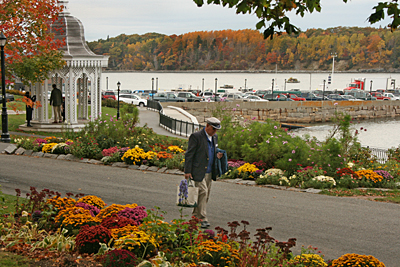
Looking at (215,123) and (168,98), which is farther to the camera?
(168,98)

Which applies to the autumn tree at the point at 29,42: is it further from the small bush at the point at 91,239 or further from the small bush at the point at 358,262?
the small bush at the point at 358,262

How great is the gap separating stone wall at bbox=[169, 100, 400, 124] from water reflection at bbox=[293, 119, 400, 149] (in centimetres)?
321

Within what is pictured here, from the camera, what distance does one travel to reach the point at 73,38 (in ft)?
67.1

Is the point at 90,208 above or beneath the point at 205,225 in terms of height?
above

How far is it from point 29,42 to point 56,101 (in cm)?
333

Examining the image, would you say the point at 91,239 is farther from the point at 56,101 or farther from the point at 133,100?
the point at 133,100

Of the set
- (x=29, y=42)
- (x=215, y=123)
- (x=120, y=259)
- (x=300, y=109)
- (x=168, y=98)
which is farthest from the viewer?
(x=300, y=109)

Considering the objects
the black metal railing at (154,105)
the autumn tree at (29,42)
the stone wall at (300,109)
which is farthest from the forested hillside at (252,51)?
the autumn tree at (29,42)

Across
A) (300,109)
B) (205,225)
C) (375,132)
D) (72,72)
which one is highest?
(72,72)

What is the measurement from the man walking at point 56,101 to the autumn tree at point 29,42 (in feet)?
3.97

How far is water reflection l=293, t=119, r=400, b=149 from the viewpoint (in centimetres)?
3903

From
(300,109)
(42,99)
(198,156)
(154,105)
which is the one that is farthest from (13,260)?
(300,109)

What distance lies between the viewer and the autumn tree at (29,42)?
16516 millimetres

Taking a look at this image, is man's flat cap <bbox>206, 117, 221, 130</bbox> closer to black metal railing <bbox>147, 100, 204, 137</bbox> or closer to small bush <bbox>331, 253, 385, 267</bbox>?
small bush <bbox>331, 253, 385, 267</bbox>
